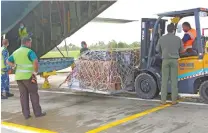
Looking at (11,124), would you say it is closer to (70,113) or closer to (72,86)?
(70,113)

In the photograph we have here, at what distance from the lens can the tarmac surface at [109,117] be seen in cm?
526

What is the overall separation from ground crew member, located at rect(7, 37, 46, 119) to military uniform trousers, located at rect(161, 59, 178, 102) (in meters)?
2.68

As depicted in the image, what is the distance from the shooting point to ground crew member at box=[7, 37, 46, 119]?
6.20 m

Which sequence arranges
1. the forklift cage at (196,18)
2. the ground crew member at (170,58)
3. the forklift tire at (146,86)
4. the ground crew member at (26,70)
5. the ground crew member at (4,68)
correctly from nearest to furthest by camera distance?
the ground crew member at (26,70)
the forklift cage at (196,18)
the ground crew member at (170,58)
the forklift tire at (146,86)
the ground crew member at (4,68)

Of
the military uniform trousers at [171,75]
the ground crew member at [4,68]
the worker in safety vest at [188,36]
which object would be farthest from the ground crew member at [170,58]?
the ground crew member at [4,68]

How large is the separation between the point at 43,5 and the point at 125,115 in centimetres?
673

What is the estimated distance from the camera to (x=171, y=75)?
6.94 meters

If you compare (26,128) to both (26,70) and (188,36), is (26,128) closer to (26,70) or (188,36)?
(26,70)

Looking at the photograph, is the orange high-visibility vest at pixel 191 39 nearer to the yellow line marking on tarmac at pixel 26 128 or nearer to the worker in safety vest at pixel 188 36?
the worker in safety vest at pixel 188 36

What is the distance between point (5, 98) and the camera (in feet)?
28.9

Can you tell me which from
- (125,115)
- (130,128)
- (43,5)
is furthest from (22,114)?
(43,5)

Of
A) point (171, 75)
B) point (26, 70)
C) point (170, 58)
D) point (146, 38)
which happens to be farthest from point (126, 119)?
point (146, 38)

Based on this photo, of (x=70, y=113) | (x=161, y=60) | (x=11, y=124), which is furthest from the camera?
(x=161, y=60)

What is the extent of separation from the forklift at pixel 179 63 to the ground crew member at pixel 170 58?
0.31 meters
